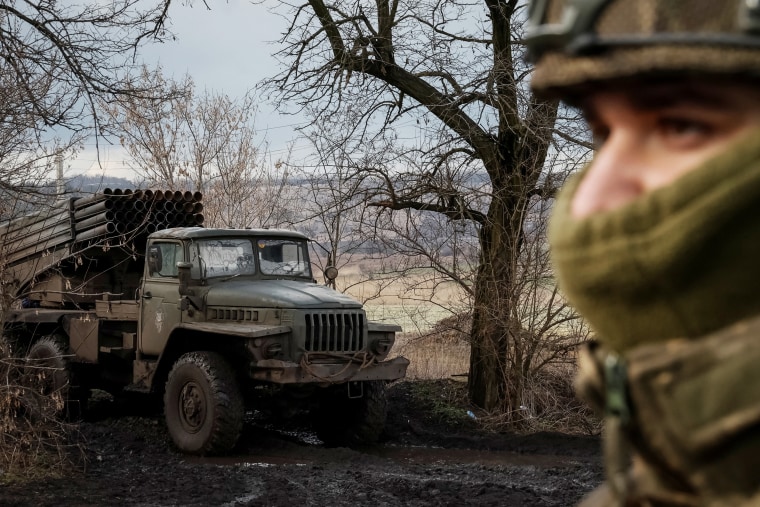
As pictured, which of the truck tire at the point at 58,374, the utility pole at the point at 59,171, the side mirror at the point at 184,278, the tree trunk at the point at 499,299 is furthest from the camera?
the tree trunk at the point at 499,299

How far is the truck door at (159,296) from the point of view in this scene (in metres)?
10.6

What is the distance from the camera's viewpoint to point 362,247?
1284 cm

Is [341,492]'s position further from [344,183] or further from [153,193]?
[153,193]

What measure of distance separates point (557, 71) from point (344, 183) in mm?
11077

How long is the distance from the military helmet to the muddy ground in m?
6.76

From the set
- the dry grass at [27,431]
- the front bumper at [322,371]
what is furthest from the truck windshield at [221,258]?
the dry grass at [27,431]

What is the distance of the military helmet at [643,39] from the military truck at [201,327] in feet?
26.6

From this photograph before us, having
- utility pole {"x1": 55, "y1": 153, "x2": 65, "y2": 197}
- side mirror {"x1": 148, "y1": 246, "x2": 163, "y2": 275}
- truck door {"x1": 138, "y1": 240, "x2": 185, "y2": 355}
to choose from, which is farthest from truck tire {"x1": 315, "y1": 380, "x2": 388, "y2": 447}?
utility pole {"x1": 55, "y1": 153, "x2": 65, "y2": 197}

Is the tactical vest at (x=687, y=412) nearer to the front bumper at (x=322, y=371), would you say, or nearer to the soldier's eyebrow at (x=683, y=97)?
the soldier's eyebrow at (x=683, y=97)

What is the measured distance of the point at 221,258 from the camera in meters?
10.6

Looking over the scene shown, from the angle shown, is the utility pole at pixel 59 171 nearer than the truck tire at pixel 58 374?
Yes

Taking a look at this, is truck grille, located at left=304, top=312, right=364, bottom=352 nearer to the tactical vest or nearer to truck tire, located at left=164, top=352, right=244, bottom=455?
truck tire, located at left=164, top=352, right=244, bottom=455

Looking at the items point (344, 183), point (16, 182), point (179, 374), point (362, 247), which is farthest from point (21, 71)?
point (362, 247)

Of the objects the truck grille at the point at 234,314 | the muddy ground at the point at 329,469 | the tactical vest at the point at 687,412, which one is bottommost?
the muddy ground at the point at 329,469
